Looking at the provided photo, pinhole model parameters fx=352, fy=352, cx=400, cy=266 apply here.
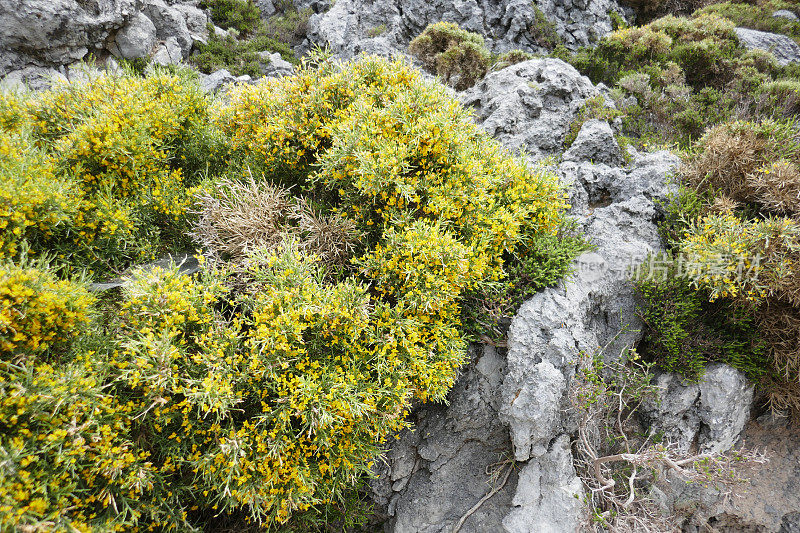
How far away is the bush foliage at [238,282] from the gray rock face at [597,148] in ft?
5.72

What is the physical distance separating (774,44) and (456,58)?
11.4 metres

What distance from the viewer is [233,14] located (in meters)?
17.2

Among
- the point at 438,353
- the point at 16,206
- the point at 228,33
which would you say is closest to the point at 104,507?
the point at 16,206

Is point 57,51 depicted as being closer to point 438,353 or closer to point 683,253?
point 438,353

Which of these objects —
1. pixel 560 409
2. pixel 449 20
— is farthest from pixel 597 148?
pixel 449 20

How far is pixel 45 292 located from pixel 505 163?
5.72 m

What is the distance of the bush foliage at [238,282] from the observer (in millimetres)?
3217

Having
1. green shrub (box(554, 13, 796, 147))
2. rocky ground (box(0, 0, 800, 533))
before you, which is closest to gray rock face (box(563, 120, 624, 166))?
rocky ground (box(0, 0, 800, 533))

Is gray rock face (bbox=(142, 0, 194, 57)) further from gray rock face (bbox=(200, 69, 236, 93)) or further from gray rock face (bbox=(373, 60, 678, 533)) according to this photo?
gray rock face (bbox=(373, 60, 678, 533))

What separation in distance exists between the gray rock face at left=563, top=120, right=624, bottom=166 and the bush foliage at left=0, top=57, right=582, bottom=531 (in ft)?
5.72

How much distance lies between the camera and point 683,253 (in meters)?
5.19

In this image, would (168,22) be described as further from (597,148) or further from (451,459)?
(451,459)

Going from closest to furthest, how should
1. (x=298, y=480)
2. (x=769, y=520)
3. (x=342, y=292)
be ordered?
(x=298, y=480), (x=342, y=292), (x=769, y=520)

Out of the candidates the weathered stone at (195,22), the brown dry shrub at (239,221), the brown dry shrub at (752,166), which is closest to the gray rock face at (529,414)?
the brown dry shrub at (752,166)
